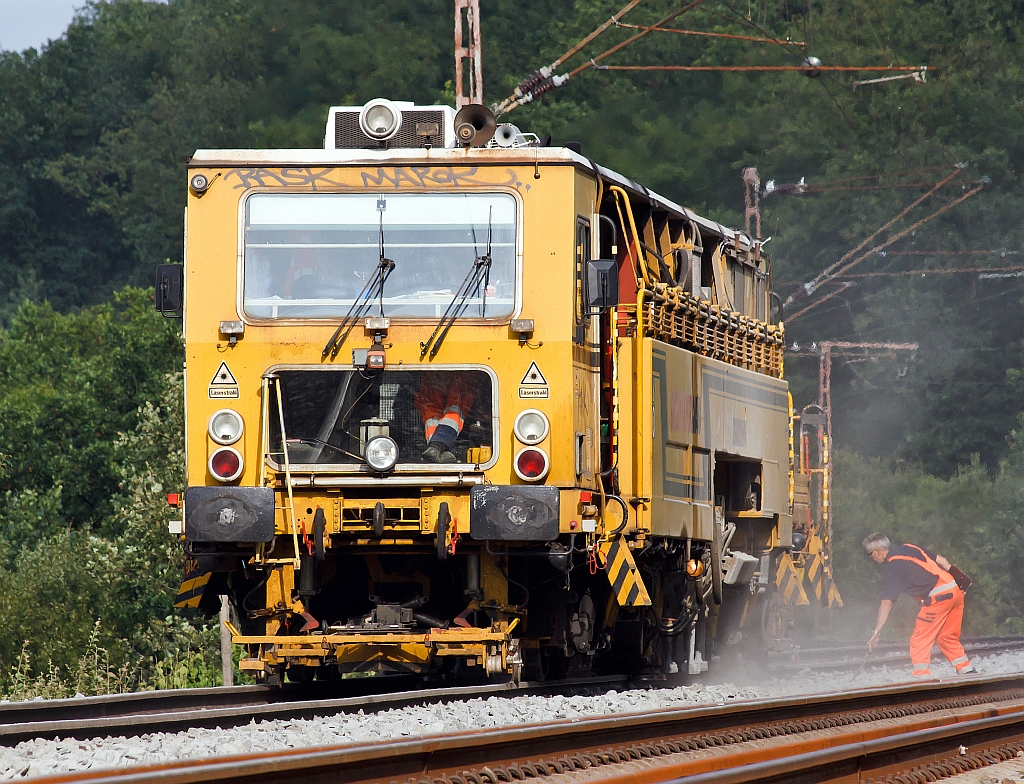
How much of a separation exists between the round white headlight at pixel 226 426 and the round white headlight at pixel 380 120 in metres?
2.38

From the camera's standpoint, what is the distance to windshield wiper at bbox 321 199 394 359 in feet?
39.4

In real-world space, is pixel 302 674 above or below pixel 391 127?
below

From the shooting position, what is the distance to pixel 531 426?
11.9 metres

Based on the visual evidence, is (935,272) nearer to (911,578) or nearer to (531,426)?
(911,578)

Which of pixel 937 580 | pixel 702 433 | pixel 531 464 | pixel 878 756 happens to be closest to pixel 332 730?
pixel 878 756

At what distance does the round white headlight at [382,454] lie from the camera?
11.8 m

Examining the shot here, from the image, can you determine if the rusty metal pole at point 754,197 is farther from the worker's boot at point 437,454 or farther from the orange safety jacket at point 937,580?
the worker's boot at point 437,454

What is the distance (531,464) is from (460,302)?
1261mm

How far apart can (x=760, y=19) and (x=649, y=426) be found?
128 feet

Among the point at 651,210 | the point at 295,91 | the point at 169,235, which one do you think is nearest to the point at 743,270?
the point at 651,210

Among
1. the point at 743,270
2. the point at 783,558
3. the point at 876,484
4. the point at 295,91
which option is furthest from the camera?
the point at 295,91

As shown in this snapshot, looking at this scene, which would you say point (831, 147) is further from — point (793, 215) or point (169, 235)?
point (169, 235)

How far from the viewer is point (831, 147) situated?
44.8 metres

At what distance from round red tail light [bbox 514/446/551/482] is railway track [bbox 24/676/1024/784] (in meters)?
Result: 2.14
